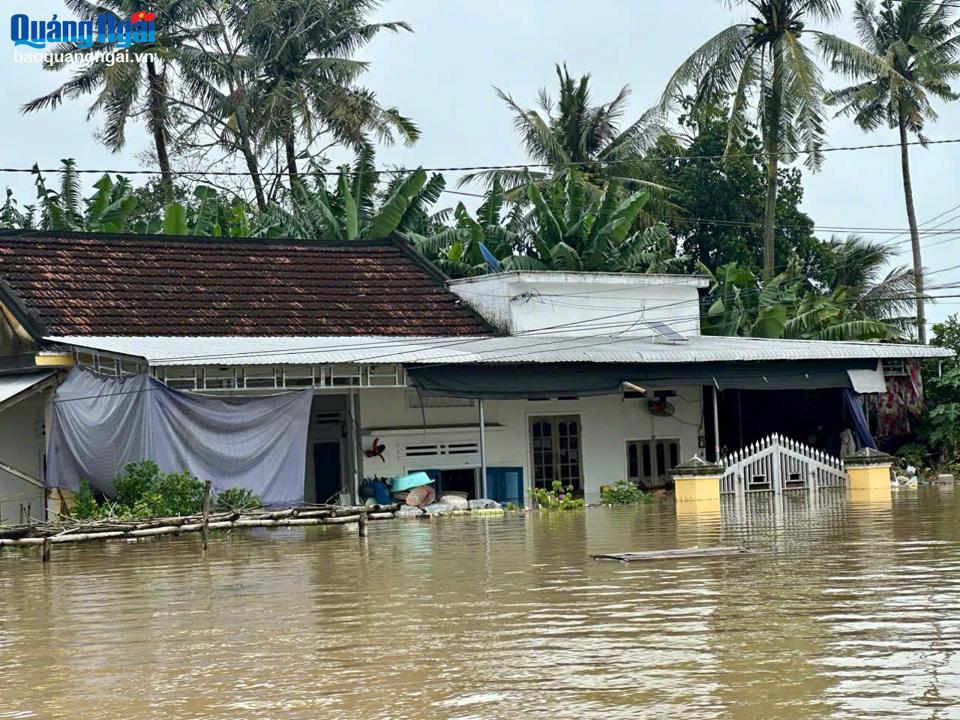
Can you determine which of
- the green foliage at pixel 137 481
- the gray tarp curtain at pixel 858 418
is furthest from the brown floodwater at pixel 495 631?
the gray tarp curtain at pixel 858 418

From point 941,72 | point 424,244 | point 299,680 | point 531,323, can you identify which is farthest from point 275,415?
point 941,72

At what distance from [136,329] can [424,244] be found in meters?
10.1

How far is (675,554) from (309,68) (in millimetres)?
30975

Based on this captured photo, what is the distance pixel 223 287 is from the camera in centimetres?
3058

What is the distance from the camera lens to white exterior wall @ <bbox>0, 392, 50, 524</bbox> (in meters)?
27.7

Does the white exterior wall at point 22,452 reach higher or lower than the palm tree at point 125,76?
lower

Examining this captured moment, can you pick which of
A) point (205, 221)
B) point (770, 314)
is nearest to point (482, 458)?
point (205, 221)

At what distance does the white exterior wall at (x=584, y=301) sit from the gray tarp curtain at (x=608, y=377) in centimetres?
261

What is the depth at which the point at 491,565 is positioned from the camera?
18062mm

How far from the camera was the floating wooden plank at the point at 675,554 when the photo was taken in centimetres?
1759

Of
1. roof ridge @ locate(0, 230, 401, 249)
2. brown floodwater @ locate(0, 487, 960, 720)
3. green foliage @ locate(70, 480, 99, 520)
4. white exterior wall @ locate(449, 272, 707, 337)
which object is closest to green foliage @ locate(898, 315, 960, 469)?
white exterior wall @ locate(449, 272, 707, 337)

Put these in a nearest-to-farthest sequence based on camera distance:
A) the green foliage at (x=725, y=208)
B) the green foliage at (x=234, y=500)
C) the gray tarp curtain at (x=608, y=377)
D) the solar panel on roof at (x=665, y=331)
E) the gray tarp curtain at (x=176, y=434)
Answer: the green foliage at (x=234, y=500) → the gray tarp curtain at (x=176, y=434) → the gray tarp curtain at (x=608, y=377) → the solar panel on roof at (x=665, y=331) → the green foliage at (x=725, y=208)

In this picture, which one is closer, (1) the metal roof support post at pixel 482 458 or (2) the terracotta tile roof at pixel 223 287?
(1) the metal roof support post at pixel 482 458

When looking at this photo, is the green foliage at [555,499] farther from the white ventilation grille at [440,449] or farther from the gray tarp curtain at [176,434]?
the gray tarp curtain at [176,434]
